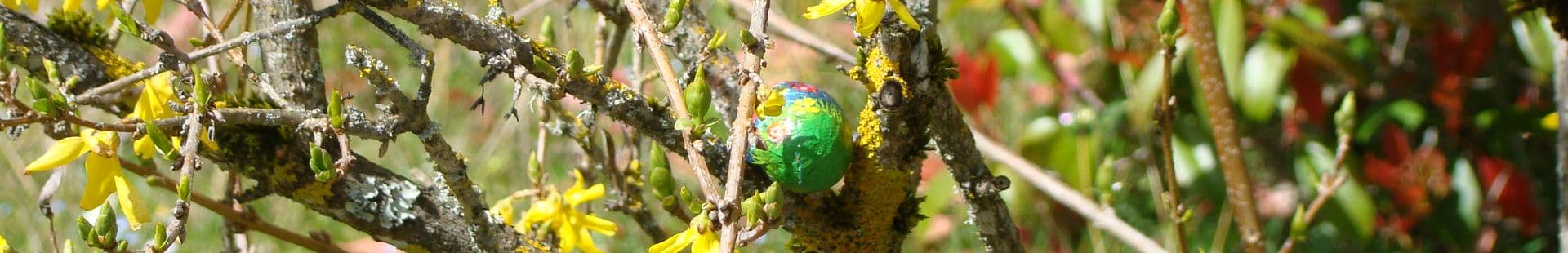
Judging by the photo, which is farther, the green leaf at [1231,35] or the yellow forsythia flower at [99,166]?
the green leaf at [1231,35]

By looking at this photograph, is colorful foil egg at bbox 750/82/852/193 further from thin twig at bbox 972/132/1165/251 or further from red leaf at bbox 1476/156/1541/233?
red leaf at bbox 1476/156/1541/233

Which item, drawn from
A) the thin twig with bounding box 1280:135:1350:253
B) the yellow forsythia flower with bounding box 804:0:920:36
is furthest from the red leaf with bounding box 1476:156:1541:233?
the yellow forsythia flower with bounding box 804:0:920:36

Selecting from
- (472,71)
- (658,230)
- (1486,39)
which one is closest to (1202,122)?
(1486,39)

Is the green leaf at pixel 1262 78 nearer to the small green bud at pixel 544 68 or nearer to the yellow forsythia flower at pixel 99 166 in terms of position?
the small green bud at pixel 544 68

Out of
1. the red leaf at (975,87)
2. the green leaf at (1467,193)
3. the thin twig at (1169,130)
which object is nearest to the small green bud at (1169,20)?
the thin twig at (1169,130)

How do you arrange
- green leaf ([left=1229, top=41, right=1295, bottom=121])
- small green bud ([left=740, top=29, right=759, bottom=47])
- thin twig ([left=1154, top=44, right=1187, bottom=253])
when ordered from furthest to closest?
green leaf ([left=1229, top=41, right=1295, bottom=121]) < thin twig ([left=1154, top=44, right=1187, bottom=253]) < small green bud ([left=740, top=29, right=759, bottom=47])
